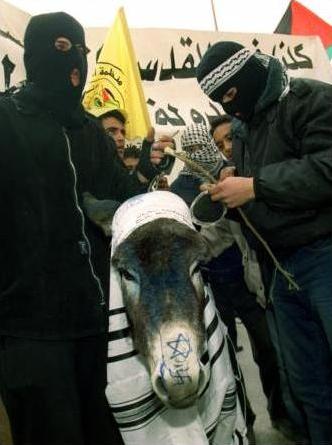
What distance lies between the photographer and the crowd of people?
64.2 inches

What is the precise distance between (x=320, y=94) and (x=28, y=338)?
146 cm

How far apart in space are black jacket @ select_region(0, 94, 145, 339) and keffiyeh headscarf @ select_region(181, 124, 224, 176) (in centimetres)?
104

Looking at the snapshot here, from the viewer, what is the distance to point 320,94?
A: 2.04 meters

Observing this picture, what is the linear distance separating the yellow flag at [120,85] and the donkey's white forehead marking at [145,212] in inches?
82.9

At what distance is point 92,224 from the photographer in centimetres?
177

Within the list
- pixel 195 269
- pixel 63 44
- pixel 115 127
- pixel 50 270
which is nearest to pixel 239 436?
pixel 195 269

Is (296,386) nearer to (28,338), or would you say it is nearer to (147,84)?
(28,338)

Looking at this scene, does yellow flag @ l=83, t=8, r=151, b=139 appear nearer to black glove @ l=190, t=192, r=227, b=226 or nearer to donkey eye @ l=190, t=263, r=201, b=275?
black glove @ l=190, t=192, r=227, b=226

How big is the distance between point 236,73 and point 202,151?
2.96ft

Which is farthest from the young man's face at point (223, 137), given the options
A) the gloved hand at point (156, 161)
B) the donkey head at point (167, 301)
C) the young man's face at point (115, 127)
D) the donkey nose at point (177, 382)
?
the donkey nose at point (177, 382)

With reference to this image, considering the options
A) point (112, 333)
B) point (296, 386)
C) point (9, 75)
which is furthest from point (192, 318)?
point (9, 75)

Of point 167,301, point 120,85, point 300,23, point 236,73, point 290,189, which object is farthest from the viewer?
point 300,23

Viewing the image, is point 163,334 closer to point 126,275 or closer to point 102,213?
point 126,275

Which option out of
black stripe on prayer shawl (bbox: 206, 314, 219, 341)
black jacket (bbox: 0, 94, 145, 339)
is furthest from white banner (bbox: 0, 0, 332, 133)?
black stripe on prayer shawl (bbox: 206, 314, 219, 341)
